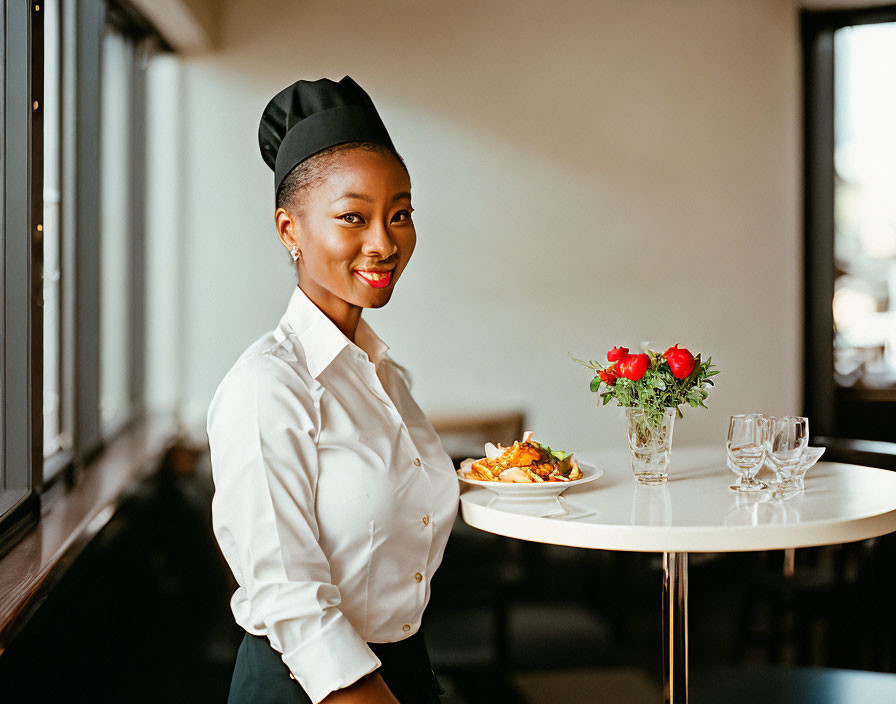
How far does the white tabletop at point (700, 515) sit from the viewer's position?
4.17ft

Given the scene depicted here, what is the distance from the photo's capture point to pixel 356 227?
120 cm

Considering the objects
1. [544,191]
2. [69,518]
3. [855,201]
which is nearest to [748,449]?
[69,518]

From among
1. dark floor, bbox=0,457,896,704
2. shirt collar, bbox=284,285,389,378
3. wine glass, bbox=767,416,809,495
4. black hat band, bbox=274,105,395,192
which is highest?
black hat band, bbox=274,105,395,192

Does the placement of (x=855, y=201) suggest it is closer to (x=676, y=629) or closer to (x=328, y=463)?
(x=676, y=629)

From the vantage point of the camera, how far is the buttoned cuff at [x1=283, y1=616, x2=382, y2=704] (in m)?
1.06

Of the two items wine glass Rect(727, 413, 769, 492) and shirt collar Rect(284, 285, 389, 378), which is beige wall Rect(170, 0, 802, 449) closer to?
wine glass Rect(727, 413, 769, 492)

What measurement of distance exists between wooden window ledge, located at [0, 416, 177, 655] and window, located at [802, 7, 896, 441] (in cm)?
244

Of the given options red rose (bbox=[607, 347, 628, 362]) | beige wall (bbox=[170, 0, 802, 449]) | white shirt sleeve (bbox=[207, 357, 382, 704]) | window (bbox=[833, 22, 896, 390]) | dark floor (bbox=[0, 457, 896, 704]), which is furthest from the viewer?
window (bbox=[833, 22, 896, 390])

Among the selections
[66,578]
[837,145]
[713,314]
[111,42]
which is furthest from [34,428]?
[837,145]

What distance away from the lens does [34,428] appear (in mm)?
1860

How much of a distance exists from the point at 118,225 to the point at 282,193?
186cm

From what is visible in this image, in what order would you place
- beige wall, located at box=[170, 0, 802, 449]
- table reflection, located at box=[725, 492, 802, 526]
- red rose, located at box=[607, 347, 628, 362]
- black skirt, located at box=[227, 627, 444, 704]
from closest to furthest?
black skirt, located at box=[227, 627, 444, 704], table reflection, located at box=[725, 492, 802, 526], red rose, located at box=[607, 347, 628, 362], beige wall, located at box=[170, 0, 802, 449]

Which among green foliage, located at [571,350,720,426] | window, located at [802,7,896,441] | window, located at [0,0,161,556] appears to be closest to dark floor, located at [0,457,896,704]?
window, located at [0,0,161,556]

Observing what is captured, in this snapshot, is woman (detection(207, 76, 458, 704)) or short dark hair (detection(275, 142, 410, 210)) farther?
short dark hair (detection(275, 142, 410, 210))
